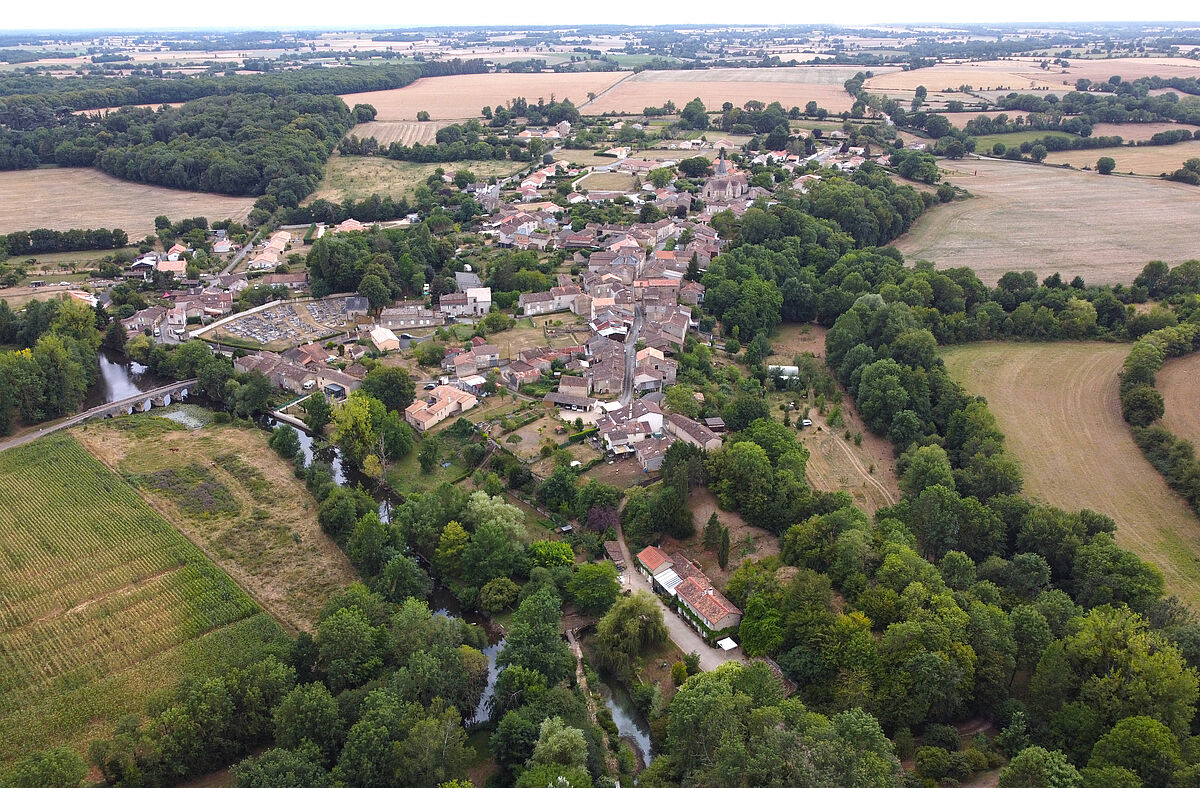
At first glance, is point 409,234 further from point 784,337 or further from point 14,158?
point 14,158

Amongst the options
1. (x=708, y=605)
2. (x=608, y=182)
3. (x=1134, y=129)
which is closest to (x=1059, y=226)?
(x=608, y=182)

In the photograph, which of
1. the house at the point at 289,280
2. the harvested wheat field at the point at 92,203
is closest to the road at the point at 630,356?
the house at the point at 289,280

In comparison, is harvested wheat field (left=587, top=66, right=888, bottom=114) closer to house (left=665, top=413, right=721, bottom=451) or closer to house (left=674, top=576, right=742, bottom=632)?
house (left=665, top=413, right=721, bottom=451)

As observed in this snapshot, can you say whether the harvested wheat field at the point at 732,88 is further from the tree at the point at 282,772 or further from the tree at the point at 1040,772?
the tree at the point at 282,772

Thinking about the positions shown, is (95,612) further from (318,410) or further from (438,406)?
(438,406)

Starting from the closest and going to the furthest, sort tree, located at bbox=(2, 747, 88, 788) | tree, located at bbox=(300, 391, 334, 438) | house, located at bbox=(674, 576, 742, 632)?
tree, located at bbox=(2, 747, 88, 788)
house, located at bbox=(674, 576, 742, 632)
tree, located at bbox=(300, 391, 334, 438)

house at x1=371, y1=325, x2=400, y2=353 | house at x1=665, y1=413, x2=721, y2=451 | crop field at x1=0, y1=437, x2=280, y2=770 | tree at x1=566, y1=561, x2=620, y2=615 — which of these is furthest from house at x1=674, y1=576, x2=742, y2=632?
house at x1=371, y1=325, x2=400, y2=353
